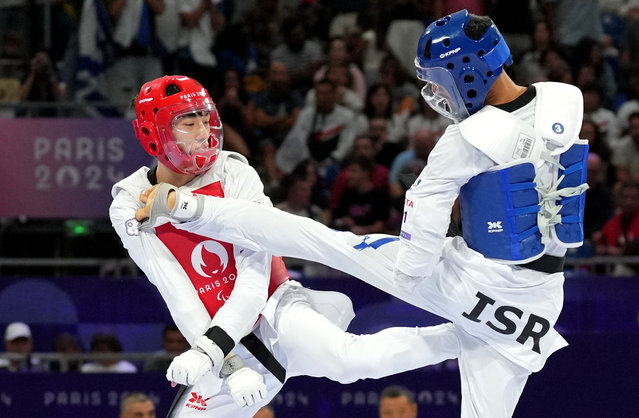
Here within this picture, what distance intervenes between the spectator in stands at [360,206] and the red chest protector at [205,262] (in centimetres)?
386

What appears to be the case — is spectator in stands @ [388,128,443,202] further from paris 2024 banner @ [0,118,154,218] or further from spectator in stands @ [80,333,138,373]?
spectator in stands @ [80,333,138,373]

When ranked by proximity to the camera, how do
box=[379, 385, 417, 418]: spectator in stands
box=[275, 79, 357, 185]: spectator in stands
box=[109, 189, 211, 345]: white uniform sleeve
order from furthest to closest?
box=[275, 79, 357, 185]: spectator in stands → box=[379, 385, 417, 418]: spectator in stands → box=[109, 189, 211, 345]: white uniform sleeve

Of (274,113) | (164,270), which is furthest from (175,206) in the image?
(274,113)

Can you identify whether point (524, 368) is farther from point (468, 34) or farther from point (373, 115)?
point (373, 115)

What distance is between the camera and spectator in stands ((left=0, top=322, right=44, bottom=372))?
8938 millimetres

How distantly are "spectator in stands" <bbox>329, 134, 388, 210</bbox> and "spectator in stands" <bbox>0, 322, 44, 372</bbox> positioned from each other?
2.83 metres

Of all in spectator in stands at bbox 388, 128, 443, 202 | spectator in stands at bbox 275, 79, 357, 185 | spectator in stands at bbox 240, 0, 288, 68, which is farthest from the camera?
spectator in stands at bbox 240, 0, 288, 68

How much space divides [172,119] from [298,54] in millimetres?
5808

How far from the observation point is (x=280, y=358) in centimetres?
581

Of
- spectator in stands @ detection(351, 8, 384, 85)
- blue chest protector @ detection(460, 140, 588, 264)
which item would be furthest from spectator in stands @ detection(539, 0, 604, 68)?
blue chest protector @ detection(460, 140, 588, 264)

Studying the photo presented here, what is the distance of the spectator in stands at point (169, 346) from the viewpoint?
867 centimetres

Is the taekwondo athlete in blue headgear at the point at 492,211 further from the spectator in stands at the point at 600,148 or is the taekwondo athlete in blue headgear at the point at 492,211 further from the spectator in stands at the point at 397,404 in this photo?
the spectator in stands at the point at 600,148

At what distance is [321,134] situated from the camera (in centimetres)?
1064

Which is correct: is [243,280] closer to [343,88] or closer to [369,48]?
[343,88]
